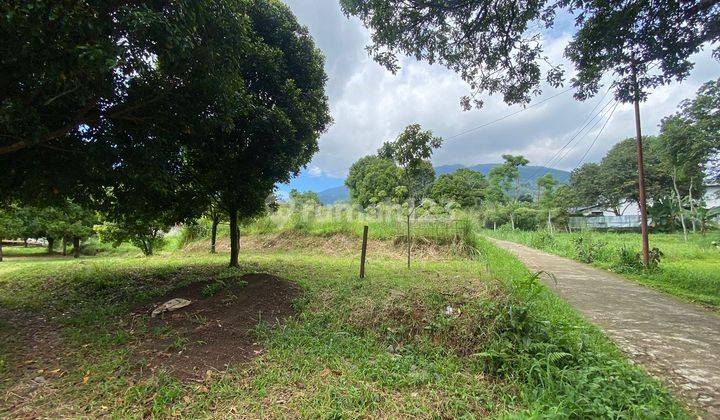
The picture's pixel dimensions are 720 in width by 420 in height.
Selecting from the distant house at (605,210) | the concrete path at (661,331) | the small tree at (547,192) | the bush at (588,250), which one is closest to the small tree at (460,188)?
the small tree at (547,192)

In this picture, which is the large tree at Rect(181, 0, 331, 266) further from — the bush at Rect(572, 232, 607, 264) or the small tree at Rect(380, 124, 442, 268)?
the bush at Rect(572, 232, 607, 264)

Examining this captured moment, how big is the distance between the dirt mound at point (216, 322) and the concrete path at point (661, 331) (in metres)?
3.78

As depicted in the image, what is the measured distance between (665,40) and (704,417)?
6.78m

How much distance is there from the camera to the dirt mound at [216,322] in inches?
129

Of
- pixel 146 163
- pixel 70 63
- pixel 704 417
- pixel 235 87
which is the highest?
pixel 235 87

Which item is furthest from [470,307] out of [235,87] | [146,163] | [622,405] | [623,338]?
[146,163]

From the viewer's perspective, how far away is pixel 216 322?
3990 millimetres

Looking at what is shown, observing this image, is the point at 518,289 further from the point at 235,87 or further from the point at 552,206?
the point at 552,206

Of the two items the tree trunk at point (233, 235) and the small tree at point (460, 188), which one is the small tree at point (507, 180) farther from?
the tree trunk at point (233, 235)

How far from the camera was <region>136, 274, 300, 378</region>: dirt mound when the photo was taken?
3.27 meters

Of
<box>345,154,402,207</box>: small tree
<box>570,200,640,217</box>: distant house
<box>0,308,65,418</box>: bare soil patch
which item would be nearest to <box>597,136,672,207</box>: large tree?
<box>570,200,640,217</box>: distant house

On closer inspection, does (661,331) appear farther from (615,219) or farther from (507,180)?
(615,219)

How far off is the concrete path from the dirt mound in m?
3.78

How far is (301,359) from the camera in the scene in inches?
130
